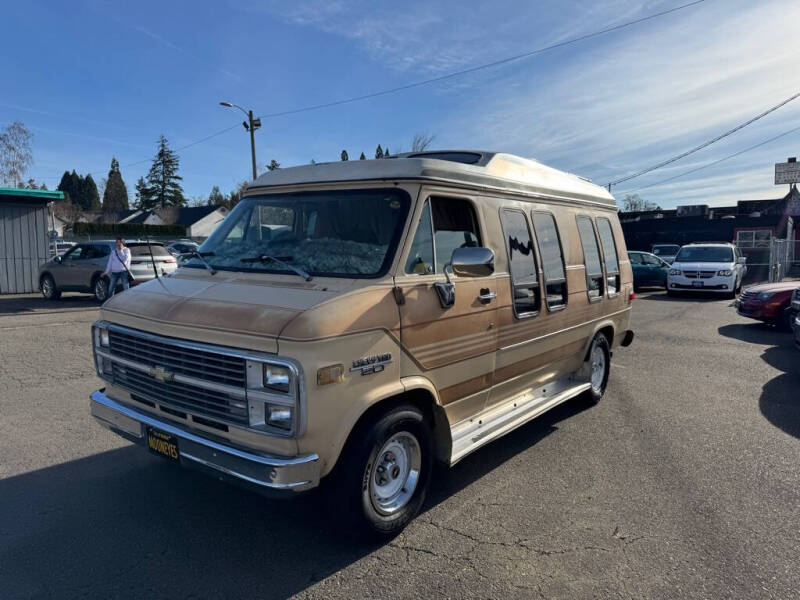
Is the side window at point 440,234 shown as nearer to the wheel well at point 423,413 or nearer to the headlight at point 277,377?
the wheel well at point 423,413

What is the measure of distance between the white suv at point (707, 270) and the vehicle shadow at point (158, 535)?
16.5m

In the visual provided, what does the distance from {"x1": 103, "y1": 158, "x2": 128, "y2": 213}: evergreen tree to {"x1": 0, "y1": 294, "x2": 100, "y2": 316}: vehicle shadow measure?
2881 inches

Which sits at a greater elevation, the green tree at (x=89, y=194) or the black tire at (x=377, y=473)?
the green tree at (x=89, y=194)

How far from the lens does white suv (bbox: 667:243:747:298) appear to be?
18.0 meters

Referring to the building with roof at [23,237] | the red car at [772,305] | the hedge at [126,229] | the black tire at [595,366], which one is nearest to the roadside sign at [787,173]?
the red car at [772,305]

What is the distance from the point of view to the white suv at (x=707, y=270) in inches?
711

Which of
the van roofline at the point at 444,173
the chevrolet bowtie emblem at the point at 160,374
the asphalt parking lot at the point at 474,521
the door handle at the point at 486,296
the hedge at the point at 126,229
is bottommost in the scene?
the asphalt parking lot at the point at 474,521

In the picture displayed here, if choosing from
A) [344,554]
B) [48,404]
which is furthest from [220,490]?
[48,404]

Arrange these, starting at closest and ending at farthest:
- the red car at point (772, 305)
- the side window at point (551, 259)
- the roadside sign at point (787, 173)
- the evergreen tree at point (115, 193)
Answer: the side window at point (551, 259) < the red car at point (772, 305) < the roadside sign at point (787, 173) < the evergreen tree at point (115, 193)

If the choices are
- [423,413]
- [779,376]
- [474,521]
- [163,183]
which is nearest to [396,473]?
[423,413]

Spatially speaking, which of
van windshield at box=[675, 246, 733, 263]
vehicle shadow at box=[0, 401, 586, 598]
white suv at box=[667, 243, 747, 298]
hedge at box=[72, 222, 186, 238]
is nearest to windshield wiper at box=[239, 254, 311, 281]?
vehicle shadow at box=[0, 401, 586, 598]

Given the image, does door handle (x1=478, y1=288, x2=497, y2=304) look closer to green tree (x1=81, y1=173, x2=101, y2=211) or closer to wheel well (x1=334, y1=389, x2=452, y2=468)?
wheel well (x1=334, y1=389, x2=452, y2=468)

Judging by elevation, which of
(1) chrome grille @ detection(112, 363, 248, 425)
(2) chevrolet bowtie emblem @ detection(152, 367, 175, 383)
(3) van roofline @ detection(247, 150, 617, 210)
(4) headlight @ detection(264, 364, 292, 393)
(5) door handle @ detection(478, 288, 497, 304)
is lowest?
(1) chrome grille @ detection(112, 363, 248, 425)

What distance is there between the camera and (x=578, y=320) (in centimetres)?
593
